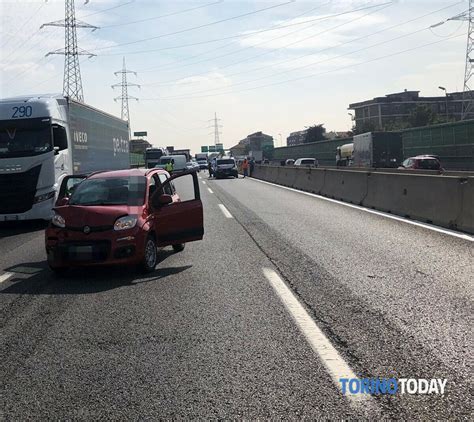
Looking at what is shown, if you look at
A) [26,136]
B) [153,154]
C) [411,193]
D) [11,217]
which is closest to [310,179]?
[411,193]

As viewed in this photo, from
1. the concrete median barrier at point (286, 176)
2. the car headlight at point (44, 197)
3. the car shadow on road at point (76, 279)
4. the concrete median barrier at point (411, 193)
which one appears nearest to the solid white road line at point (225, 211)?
the concrete median barrier at point (411, 193)

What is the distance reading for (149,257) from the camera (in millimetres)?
8023

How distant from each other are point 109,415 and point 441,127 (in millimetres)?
37828

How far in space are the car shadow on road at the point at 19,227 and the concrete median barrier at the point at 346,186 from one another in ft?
32.3

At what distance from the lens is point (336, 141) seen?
66188 millimetres

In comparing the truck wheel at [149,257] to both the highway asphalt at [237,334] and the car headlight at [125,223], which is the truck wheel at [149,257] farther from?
the car headlight at [125,223]

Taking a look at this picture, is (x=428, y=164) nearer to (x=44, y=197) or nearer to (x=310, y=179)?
(x=310, y=179)

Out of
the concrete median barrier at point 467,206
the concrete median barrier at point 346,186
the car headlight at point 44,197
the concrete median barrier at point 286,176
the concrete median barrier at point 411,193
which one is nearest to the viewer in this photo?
the concrete median barrier at point 467,206

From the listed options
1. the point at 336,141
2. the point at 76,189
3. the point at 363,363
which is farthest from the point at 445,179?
the point at 336,141

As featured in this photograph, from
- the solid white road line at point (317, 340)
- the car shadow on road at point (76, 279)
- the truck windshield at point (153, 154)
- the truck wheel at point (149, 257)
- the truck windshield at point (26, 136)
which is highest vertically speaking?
the truck windshield at point (26, 136)

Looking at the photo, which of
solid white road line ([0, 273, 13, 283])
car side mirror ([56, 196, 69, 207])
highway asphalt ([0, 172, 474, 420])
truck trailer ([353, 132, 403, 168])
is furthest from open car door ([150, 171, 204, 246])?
truck trailer ([353, 132, 403, 168])

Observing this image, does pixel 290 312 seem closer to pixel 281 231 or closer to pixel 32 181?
pixel 281 231

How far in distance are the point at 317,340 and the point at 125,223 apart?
3.76 meters

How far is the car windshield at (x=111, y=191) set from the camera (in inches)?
329
